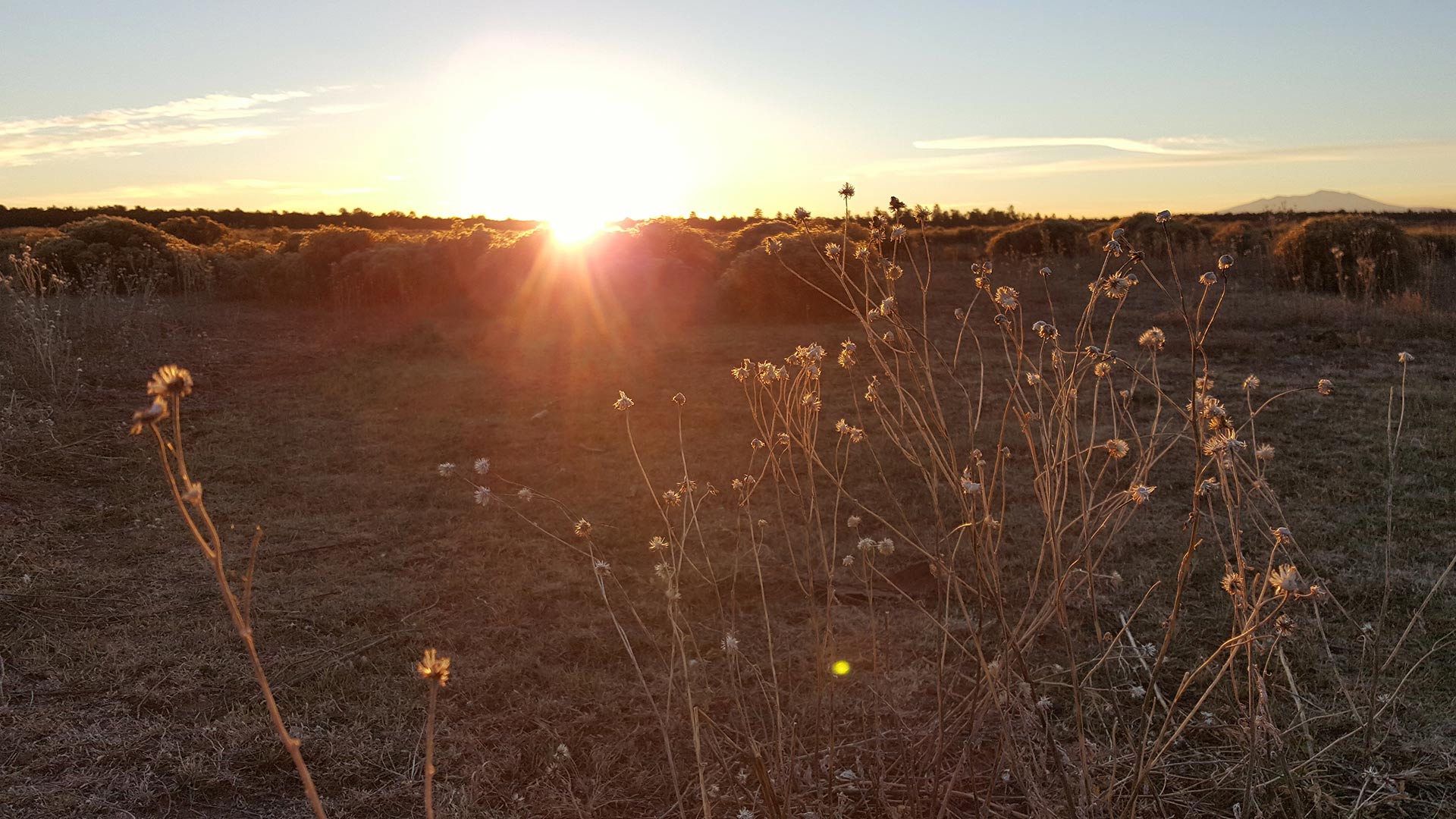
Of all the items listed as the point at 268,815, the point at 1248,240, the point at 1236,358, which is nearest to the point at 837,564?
the point at 268,815

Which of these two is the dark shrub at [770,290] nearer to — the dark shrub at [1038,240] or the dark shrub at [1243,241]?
the dark shrub at [1038,240]

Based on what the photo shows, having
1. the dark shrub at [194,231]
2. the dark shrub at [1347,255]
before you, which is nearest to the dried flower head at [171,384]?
the dark shrub at [1347,255]

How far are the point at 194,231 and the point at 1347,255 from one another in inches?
775

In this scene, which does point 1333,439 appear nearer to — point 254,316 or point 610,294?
point 610,294

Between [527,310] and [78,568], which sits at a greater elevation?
[527,310]

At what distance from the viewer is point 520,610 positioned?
365cm

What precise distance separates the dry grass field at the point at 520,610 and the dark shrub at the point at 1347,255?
4417 millimetres

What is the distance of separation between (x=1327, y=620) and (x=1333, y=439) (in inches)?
104

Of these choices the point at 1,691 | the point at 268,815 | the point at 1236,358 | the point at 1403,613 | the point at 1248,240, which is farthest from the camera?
the point at 1248,240

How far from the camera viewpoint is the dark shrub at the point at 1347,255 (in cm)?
1129

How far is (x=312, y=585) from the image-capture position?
3.89 metres

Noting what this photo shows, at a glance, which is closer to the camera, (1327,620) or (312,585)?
(1327,620)

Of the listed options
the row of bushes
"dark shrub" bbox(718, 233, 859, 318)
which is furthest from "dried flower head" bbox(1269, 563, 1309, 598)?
the row of bushes

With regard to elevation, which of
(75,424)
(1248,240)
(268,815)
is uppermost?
(1248,240)
